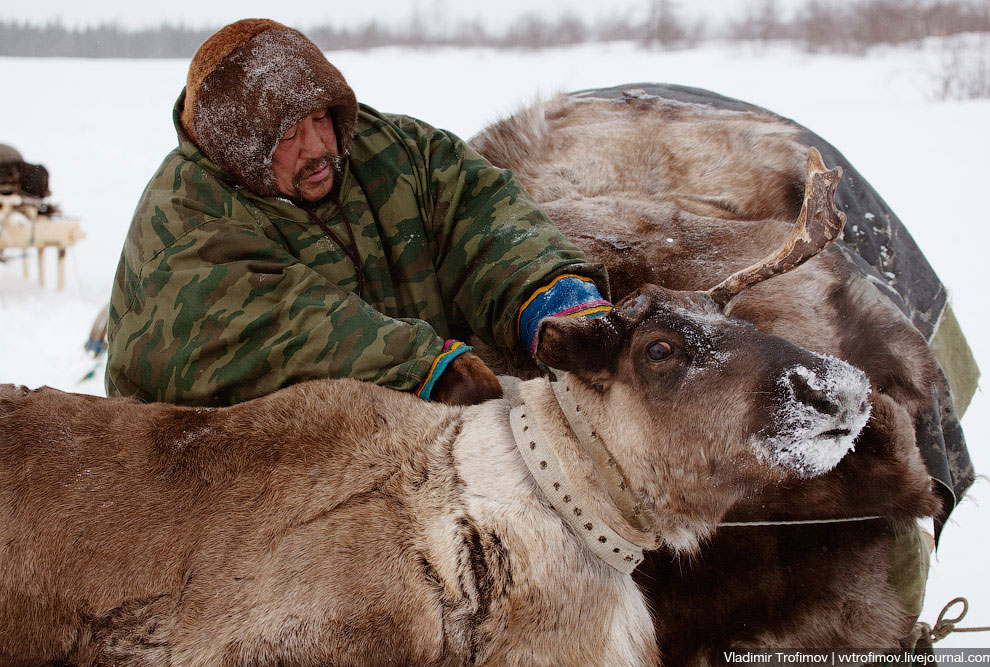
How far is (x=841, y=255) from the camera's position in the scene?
2.79 metres

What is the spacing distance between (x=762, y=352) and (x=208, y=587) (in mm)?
1354

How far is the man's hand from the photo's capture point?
2.19 meters

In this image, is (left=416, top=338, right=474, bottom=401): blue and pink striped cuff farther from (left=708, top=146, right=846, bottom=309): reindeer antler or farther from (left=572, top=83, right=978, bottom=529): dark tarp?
(left=572, top=83, right=978, bottom=529): dark tarp

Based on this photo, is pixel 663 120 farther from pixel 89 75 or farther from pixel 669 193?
pixel 89 75

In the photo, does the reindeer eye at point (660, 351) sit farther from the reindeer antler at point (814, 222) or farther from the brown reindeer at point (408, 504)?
the reindeer antler at point (814, 222)

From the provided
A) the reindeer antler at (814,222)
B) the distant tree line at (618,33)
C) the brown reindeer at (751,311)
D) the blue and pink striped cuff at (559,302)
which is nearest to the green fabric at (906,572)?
the brown reindeer at (751,311)

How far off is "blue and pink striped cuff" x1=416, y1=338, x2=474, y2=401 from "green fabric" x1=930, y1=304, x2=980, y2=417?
207cm

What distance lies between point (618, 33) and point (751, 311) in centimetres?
3063

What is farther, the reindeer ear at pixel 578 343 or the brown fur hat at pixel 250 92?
the brown fur hat at pixel 250 92

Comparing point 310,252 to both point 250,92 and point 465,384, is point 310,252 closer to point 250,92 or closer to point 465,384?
point 250,92

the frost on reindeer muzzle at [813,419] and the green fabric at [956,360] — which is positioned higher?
the frost on reindeer muzzle at [813,419]

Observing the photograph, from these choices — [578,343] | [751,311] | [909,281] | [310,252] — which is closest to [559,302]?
[578,343]

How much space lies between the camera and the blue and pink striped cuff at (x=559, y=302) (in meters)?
2.37

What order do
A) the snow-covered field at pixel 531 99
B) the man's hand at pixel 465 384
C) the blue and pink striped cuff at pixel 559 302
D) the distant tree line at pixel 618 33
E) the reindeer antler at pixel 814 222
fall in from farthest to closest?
1. the distant tree line at pixel 618 33
2. the snow-covered field at pixel 531 99
3. the blue and pink striped cuff at pixel 559 302
4. the man's hand at pixel 465 384
5. the reindeer antler at pixel 814 222
